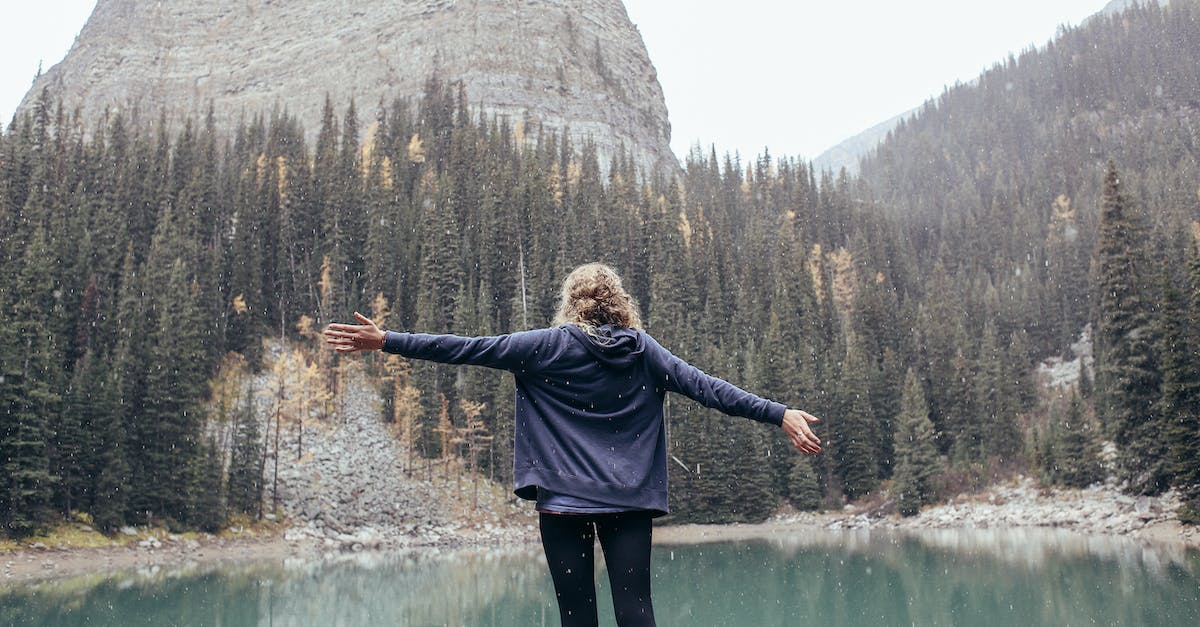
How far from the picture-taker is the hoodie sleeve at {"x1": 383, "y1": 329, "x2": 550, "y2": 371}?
12.1ft

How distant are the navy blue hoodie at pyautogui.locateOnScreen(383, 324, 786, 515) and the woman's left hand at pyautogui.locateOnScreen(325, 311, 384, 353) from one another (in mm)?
65

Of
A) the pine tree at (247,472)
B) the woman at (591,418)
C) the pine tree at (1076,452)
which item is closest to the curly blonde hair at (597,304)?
the woman at (591,418)

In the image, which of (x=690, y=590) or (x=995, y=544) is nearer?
(x=690, y=590)

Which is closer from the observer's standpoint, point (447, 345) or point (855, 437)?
point (447, 345)

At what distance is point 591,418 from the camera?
3893mm

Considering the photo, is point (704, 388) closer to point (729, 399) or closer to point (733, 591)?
point (729, 399)

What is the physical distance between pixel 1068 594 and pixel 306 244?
198 ft

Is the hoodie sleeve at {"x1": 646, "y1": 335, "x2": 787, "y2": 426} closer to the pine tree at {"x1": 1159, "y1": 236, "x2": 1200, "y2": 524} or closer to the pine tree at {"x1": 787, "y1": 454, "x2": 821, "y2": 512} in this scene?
the pine tree at {"x1": 1159, "y1": 236, "x2": 1200, "y2": 524}

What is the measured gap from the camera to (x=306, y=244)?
68.9m

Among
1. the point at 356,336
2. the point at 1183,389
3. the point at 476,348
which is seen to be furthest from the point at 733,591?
the point at 356,336

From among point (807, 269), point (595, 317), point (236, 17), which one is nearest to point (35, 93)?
point (236, 17)

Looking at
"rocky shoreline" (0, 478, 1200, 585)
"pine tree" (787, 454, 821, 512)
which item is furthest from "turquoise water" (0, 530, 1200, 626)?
"pine tree" (787, 454, 821, 512)

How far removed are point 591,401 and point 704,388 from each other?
50cm

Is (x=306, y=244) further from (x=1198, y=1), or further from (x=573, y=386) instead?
(x=1198, y=1)
